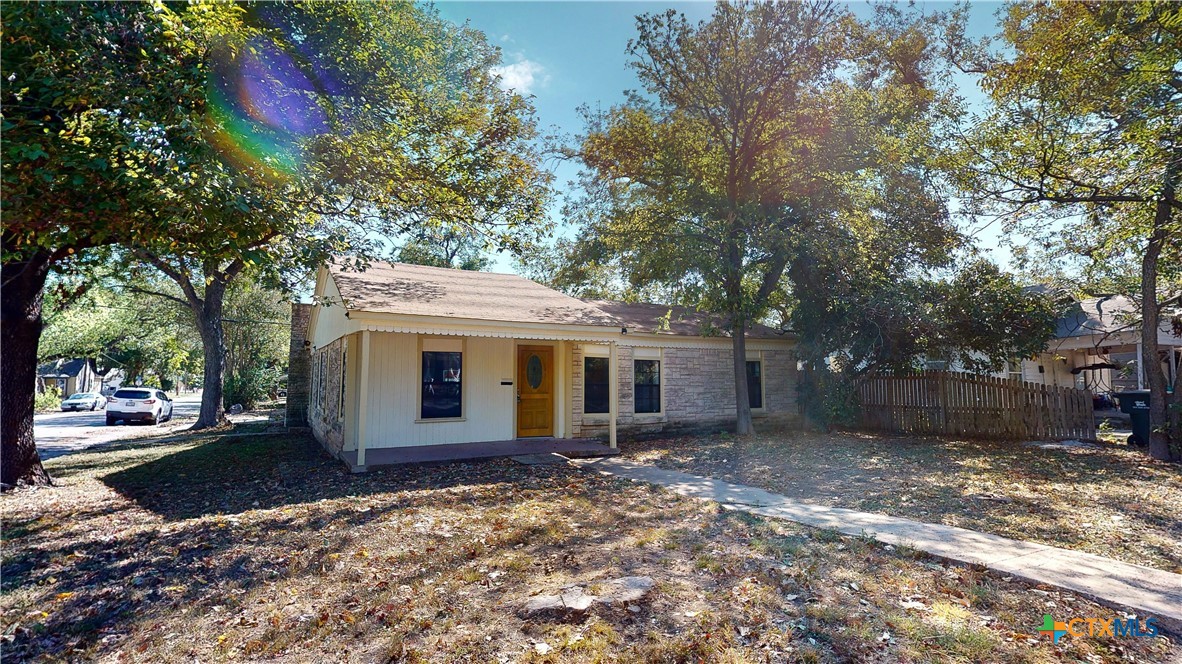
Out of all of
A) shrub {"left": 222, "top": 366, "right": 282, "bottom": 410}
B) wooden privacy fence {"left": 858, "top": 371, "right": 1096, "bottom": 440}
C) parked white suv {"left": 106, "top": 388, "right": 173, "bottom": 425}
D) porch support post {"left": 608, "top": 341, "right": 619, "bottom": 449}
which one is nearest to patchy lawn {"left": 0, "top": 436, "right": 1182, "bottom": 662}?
porch support post {"left": 608, "top": 341, "right": 619, "bottom": 449}

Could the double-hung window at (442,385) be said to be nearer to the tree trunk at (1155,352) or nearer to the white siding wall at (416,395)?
the white siding wall at (416,395)

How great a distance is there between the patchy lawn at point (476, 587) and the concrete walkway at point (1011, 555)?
10.0 inches

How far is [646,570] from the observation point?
4.43 meters

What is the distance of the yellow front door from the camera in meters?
11.6

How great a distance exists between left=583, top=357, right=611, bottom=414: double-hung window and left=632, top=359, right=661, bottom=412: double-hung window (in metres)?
0.87

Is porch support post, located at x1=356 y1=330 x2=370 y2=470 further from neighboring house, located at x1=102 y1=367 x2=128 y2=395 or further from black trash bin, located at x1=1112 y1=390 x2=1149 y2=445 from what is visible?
neighboring house, located at x1=102 y1=367 x2=128 y2=395

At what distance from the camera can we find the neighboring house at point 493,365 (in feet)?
31.9

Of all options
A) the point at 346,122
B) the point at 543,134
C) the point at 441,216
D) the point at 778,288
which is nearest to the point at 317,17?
the point at 346,122

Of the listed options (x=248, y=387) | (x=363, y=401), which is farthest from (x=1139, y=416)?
(x=248, y=387)

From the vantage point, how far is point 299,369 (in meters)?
17.6

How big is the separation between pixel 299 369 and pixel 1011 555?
1828cm

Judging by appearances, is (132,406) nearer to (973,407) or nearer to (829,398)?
(829,398)

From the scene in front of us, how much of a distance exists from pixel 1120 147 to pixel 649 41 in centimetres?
909

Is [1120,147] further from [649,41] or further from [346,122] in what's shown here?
[346,122]
